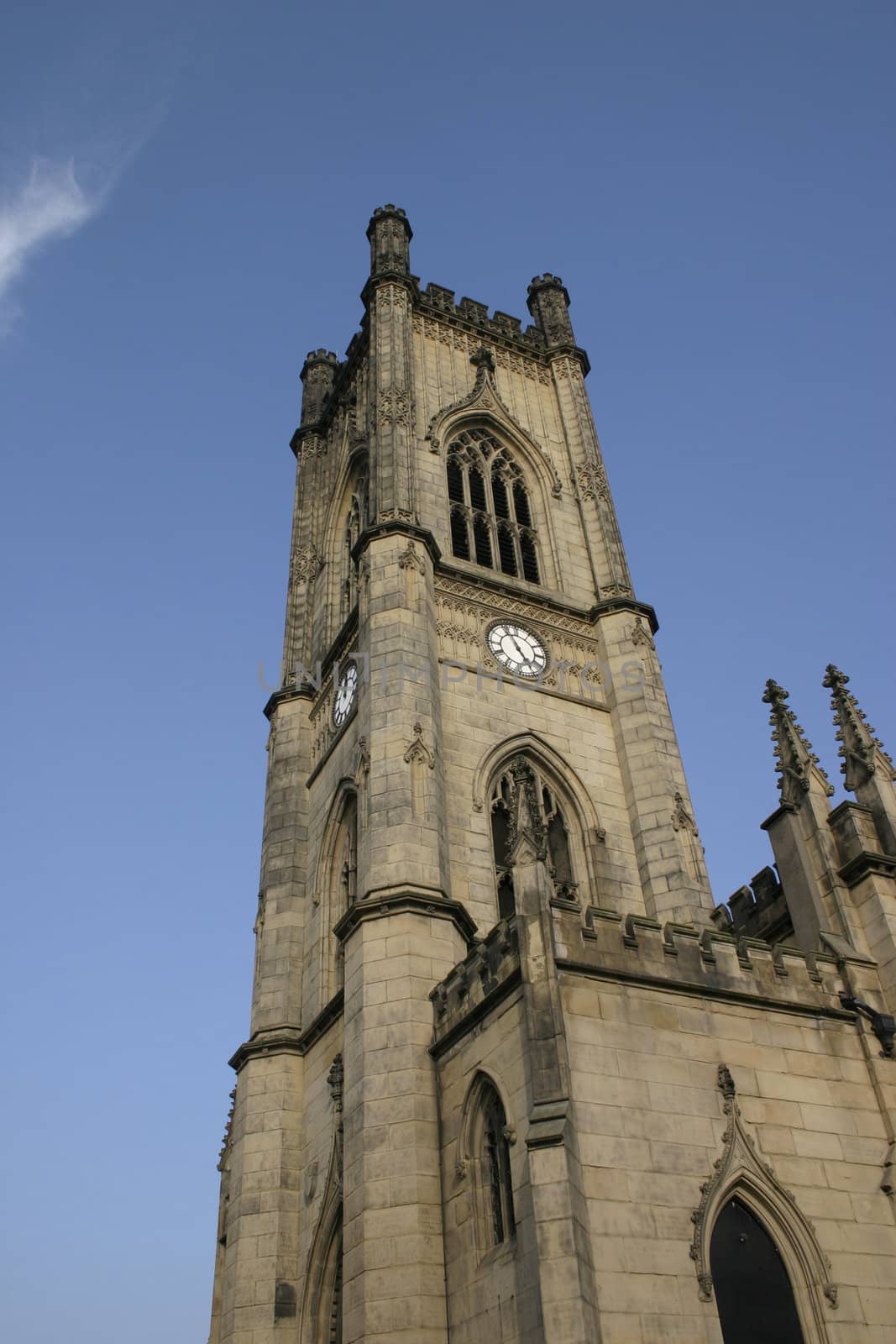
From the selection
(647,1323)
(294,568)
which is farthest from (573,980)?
(294,568)

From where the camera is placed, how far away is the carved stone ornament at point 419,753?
→ 22453 millimetres

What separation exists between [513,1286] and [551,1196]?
177 cm

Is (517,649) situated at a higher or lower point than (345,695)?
higher

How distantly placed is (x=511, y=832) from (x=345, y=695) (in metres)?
6.48

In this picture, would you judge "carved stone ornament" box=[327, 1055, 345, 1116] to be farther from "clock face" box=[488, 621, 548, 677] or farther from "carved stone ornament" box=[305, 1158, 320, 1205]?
"clock face" box=[488, 621, 548, 677]

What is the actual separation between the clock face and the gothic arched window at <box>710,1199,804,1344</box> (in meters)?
13.6

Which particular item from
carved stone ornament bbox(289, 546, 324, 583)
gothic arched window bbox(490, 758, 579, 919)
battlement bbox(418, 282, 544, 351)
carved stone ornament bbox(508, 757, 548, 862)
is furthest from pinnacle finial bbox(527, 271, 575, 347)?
carved stone ornament bbox(508, 757, 548, 862)

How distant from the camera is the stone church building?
14719 mm

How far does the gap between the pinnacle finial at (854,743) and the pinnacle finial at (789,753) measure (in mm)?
474

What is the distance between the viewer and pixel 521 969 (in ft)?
51.7

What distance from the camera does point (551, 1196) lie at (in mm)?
13523

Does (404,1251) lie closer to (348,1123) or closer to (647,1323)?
(348,1123)

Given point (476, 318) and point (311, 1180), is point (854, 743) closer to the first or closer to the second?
point (311, 1180)

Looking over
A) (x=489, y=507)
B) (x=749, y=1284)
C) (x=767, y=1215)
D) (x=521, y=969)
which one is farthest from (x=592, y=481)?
(x=749, y=1284)
